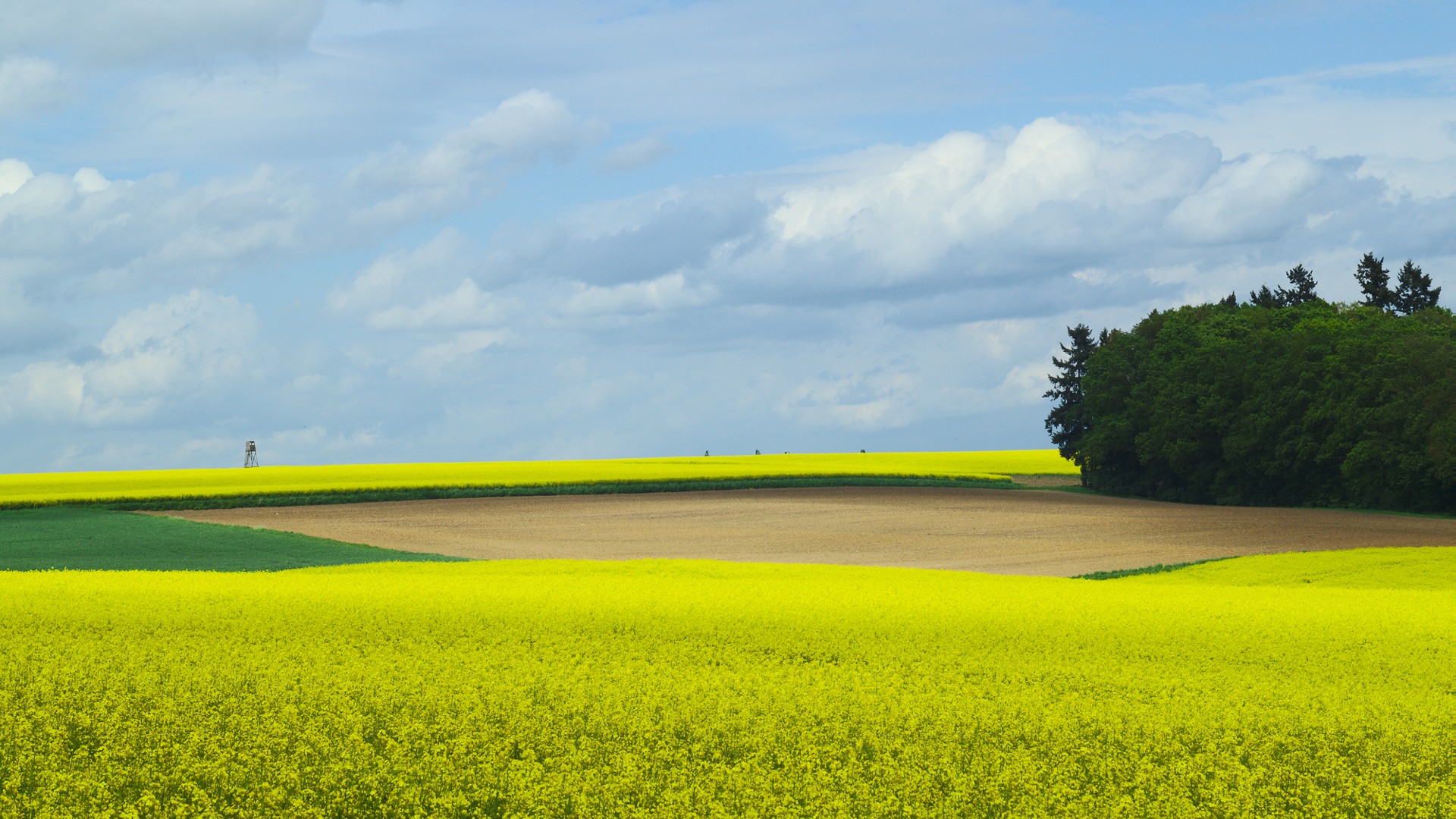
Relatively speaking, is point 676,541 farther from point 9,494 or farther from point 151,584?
point 9,494

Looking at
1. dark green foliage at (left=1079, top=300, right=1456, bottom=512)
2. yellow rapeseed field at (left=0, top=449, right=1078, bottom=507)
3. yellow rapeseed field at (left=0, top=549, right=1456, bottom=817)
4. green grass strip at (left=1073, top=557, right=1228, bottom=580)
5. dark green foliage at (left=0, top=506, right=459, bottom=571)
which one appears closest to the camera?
yellow rapeseed field at (left=0, top=549, right=1456, bottom=817)

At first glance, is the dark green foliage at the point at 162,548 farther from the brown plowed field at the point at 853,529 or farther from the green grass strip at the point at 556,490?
the green grass strip at the point at 556,490

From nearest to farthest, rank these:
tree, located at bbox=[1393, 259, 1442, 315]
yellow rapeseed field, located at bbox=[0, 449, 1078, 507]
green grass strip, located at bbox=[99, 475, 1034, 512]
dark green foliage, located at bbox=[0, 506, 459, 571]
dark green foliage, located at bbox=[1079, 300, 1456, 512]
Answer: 1. dark green foliage, located at bbox=[0, 506, 459, 571]
2. green grass strip, located at bbox=[99, 475, 1034, 512]
3. dark green foliage, located at bbox=[1079, 300, 1456, 512]
4. yellow rapeseed field, located at bbox=[0, 449, 1078, 507]
5. tree, located at bbox=[1393, 259, 1442, 315]

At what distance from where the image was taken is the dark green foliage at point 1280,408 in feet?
180

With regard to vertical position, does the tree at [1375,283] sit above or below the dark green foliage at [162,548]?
above

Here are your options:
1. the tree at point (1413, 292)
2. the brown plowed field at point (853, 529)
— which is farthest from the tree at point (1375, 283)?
the brown plowed field at point (853, 529)

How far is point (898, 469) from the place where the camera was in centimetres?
7756

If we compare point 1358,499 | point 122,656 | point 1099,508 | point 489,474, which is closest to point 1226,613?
point 122,656

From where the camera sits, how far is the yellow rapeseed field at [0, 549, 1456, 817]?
8.34 metres

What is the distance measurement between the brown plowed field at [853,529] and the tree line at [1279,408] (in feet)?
14.3

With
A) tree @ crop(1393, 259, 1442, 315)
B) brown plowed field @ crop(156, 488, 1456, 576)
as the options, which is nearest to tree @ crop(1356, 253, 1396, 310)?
tree @ crop(1393, 259, 1442, 315)

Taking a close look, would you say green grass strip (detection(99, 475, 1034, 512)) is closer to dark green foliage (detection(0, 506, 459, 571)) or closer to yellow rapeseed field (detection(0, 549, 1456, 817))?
dark green foliage (detection(0, 506, 459, 571))

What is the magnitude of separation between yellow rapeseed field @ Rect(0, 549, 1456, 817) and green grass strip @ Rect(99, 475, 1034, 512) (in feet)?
136

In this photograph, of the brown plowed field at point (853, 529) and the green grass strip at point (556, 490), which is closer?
the brown plowed field at point (853, 529)
